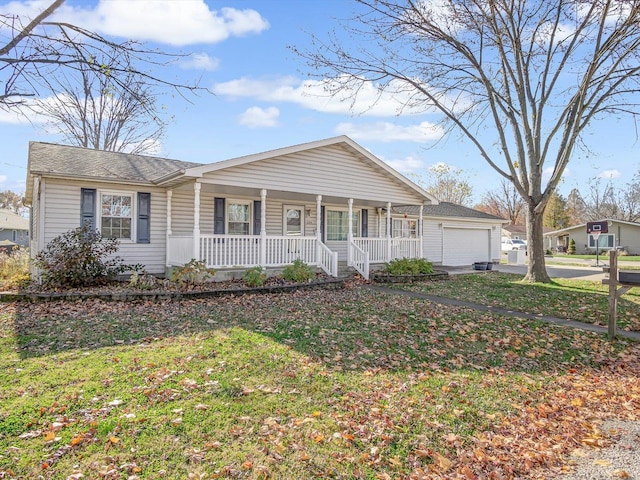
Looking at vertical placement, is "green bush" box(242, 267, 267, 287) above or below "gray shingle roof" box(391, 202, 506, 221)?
below

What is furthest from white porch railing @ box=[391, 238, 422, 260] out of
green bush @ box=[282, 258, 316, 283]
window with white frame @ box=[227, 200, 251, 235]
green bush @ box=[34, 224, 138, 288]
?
green bush @ box=[34, 224, 138, 288]

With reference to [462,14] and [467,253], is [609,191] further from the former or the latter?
[462,14]

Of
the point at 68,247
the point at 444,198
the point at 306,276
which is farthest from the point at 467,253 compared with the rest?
the point at 444,198

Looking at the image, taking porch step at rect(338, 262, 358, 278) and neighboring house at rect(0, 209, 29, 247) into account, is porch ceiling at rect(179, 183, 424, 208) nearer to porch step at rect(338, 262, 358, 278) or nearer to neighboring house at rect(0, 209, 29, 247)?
porch step at rect(338, 262, 358, 278)

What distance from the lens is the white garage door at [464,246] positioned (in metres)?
21.3

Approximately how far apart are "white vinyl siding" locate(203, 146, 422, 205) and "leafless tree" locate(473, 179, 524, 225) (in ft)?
153

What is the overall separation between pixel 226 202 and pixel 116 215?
3427mm

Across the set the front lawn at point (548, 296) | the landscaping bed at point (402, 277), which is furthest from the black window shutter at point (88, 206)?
the front lawn at point (548, 296)

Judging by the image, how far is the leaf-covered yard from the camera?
9.88 ft

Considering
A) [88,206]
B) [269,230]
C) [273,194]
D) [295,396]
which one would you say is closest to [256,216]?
[269,230]

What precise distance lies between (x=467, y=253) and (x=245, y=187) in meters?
15.3

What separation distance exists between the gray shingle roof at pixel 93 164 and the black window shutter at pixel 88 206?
58 centimetres

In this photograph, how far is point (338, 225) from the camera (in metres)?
16.2

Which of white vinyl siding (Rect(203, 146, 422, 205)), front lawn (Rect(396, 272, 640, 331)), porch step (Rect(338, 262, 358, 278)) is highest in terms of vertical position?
white vinyl siding (Rect(203, 146, 422, 205))
